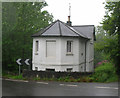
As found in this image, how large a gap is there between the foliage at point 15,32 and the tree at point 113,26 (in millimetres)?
11908

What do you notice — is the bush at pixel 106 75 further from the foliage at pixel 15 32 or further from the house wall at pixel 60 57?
the foliage at pixel 15 32

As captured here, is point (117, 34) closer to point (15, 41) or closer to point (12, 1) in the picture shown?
point (15, 41)

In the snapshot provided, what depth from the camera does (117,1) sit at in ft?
57.2

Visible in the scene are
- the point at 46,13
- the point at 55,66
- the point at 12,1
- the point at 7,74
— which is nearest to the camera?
the point at 55,66

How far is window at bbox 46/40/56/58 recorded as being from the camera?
20234 millimetres

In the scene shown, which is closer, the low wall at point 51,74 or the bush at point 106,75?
the bush at point 106,75

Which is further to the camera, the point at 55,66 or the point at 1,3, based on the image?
the point at 1,3

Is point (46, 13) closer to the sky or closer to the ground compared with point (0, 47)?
closer to the sky

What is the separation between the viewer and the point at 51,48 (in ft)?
66.6

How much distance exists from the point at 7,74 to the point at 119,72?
1234 cm

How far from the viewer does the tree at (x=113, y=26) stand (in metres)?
16.9

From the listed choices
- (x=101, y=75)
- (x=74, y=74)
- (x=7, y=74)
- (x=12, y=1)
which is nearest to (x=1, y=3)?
(x=12, y=1)

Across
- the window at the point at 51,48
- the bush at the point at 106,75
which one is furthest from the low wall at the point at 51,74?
the window at the point at 51,48

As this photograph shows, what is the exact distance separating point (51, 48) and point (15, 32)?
7.44 meters
